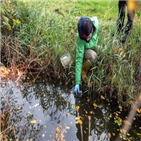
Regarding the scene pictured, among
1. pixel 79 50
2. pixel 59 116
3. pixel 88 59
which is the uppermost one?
pixel 79 50

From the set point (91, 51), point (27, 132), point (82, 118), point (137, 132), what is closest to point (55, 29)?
point (91, 51)

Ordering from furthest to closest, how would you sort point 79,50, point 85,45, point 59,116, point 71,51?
point 71,51 < point 85,45 < point 79,50 < point 59,116

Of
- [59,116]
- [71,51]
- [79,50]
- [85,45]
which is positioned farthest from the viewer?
[71,51]

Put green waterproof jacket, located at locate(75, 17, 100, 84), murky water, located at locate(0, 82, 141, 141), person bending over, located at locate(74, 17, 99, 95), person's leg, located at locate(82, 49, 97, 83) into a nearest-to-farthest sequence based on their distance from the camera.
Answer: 1. murky water, located at locate(0, 82, 141, 141)
2. person bending over, located at locate(74, 17, 99, 95)
3. green waterproof jacket, located at locate(75, 17, 100, 84)
4. person's leg, located at locate(82, 49, 97, 83)

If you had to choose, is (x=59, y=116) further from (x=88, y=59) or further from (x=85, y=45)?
(x=85, y=45)

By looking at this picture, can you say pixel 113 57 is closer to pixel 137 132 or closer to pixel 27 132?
pixel 137 132

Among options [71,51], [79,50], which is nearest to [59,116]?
[79,50]

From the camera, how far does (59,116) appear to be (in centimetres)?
219

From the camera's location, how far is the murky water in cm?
193

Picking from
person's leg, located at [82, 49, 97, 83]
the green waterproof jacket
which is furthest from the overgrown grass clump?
the green waterproof jacket

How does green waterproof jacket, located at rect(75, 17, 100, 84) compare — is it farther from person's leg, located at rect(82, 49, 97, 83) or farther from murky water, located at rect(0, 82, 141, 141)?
murky water, located at rect(0, 82, 141, 141)

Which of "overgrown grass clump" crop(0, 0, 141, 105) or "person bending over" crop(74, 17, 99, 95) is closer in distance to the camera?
"person bending over" crop(74, 17, 99, 95)

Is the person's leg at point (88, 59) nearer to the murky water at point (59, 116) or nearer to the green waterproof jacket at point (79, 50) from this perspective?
the green waterproof jacket at point (79, 50)

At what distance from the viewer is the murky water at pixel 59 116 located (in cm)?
193
